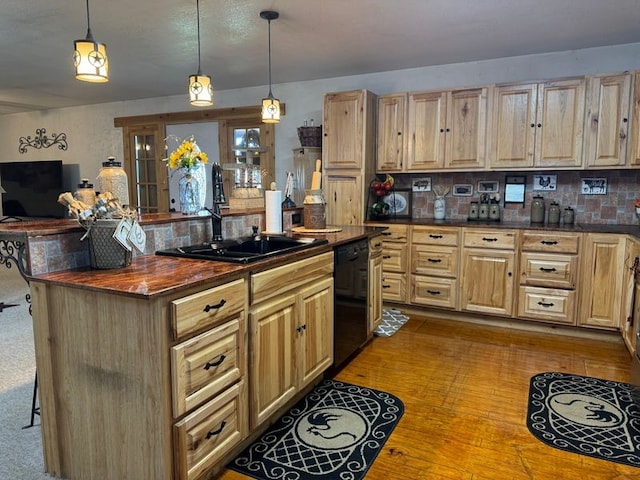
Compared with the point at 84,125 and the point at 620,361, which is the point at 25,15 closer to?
the point at 84,125

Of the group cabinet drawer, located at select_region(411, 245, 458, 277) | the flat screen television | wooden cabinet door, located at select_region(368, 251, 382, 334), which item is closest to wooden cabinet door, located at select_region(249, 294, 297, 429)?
wooden cabinet door, located at select_region(368, 251, 382, 334)

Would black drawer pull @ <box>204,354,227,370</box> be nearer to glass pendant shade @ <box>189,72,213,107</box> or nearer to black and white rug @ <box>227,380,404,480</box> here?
black and white rug @ <box>227,380,404,480</box>

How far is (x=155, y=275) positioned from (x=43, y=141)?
23.1 ft

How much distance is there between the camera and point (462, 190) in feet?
15.0

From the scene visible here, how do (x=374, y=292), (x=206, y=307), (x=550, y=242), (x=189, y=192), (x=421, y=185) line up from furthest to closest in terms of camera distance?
1. (x=421, y=185)
2. (x=550, y=242)
3. (x=374, y=292)
4. (x=189, y=192)
5. (x=206, y=307)

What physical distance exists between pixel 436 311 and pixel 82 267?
3321 mm

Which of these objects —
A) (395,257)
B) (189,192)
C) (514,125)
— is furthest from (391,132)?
(189,192)

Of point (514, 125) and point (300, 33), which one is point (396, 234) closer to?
point (514, 125)

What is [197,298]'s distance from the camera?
1.68 m

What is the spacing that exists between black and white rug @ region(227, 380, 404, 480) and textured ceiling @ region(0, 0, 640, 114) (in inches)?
99.5

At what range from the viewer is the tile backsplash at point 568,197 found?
396cm

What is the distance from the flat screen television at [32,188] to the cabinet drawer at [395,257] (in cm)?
554

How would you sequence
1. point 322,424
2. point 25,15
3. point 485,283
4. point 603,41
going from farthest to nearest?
point 485,283
point 603,41
point 25,15
point 322,424

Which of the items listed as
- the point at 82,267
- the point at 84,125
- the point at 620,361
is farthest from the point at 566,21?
the point at 84,125
